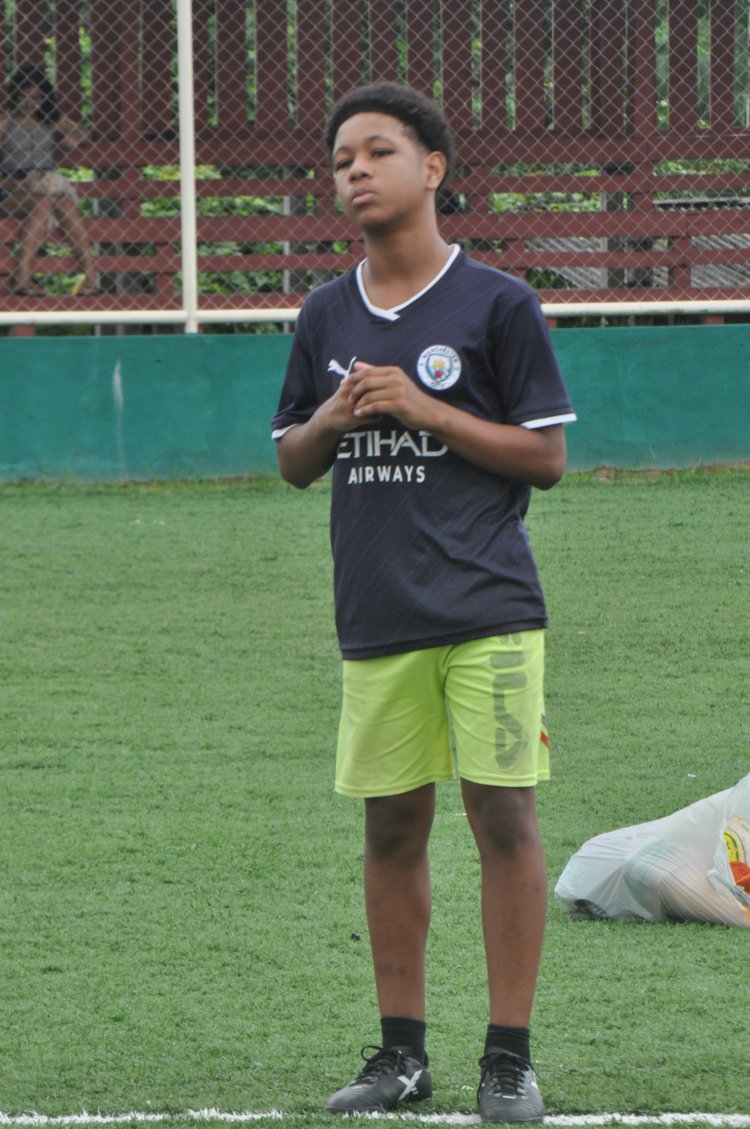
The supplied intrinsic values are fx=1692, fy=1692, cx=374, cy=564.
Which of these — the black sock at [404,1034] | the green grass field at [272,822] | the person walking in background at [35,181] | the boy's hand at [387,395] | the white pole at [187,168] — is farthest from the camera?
the person walking in background at [35,181]

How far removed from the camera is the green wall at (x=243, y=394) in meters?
9.97

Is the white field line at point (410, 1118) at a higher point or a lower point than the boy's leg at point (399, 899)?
lower

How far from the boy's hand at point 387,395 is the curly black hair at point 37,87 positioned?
8.94 metres

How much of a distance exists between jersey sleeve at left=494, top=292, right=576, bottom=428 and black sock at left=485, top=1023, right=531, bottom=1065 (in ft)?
3.17

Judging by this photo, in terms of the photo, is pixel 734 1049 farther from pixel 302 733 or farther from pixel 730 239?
pixel 730 239

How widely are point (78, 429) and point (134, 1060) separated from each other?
289 inches

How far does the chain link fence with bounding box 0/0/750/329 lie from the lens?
10.8 m

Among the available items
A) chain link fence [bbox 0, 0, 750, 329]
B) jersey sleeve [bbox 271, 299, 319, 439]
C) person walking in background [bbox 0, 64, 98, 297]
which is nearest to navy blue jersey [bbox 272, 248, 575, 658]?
jersey sleeve [bbox 271, 299, 319, 439]

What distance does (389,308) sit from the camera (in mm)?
2777

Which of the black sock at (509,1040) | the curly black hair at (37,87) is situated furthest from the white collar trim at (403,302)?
the curly black hair at (37,87)

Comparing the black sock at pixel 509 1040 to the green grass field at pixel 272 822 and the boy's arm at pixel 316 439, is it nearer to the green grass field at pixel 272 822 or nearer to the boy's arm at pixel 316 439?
the green grass field at pixel 272 822

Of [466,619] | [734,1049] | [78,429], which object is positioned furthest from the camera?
[78,429]

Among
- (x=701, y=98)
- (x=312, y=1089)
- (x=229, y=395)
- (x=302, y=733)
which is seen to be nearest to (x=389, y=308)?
(x=312, y=1089)

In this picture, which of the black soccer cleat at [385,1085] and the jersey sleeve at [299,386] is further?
the jersey sleeve at [299,386]
